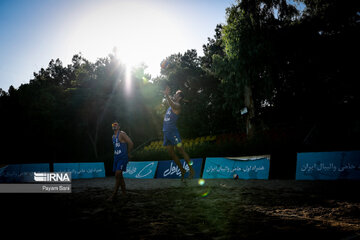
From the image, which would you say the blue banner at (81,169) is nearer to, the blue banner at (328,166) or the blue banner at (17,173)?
the blue banner at (17,173)

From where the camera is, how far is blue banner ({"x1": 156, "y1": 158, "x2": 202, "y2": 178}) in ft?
38.9

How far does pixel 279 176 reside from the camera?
9.72 metres

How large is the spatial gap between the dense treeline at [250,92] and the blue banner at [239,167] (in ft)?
4.89

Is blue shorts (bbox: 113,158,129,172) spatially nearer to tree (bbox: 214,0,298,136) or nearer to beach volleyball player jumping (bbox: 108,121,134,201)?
beach volleyball player jumping (bbox: 108,121,134,201)

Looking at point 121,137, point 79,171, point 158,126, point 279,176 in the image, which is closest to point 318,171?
point 279,176

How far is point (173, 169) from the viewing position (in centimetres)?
1235

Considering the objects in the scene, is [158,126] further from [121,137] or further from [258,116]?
[121,137]

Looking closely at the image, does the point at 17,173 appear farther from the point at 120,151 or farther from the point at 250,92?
the point at 250,92

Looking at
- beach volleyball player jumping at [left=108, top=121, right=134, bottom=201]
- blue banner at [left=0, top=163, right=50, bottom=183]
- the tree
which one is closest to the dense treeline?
the tree

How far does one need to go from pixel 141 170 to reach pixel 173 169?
2730 mm

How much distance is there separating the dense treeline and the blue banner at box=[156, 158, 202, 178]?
124 inches

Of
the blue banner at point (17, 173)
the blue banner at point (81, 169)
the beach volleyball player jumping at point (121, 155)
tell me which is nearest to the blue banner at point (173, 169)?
the beach volleyball player jumping at point (121, 155)

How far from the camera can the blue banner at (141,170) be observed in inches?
534

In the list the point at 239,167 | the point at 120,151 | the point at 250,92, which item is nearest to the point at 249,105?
the point at 250,92
